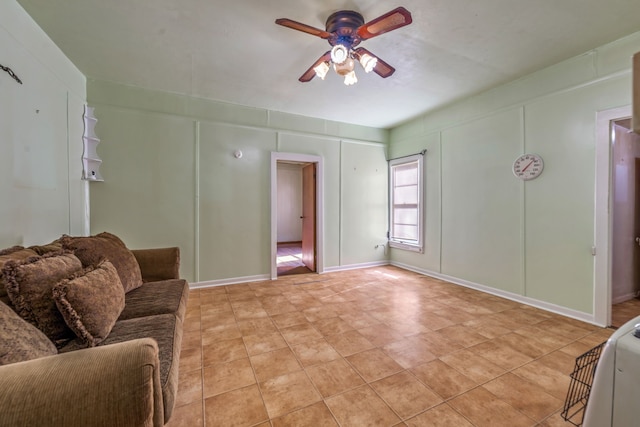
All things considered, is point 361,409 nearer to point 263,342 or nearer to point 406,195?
point 263,342

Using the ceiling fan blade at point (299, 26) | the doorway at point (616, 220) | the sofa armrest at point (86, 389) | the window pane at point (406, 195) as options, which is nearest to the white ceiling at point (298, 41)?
the ceiling fan blade at point (299, 26)

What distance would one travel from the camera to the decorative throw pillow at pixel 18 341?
0.95m

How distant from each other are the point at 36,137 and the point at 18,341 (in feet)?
6.43

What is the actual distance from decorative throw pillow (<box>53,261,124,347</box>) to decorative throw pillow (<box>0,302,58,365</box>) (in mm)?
103

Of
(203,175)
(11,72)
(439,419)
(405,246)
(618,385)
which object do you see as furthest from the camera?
(405,246)

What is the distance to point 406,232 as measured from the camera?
490 centimetres

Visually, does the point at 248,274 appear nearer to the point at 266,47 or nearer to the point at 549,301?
the point at 266,47

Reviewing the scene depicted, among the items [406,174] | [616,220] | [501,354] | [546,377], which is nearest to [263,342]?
[501,354]

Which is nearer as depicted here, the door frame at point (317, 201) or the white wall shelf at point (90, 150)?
the white wall shelf at point (90, 150)

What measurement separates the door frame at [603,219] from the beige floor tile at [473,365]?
1.58 metres

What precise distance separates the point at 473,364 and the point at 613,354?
1.31 metres

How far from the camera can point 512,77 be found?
3072mm

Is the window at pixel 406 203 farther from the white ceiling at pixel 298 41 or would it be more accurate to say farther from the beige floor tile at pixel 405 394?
the beige floor tile at pixel 405 394

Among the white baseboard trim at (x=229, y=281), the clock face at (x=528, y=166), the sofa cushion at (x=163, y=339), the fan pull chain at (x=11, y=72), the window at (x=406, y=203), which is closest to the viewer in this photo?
the sofa cushion at (x=163, y=339)
